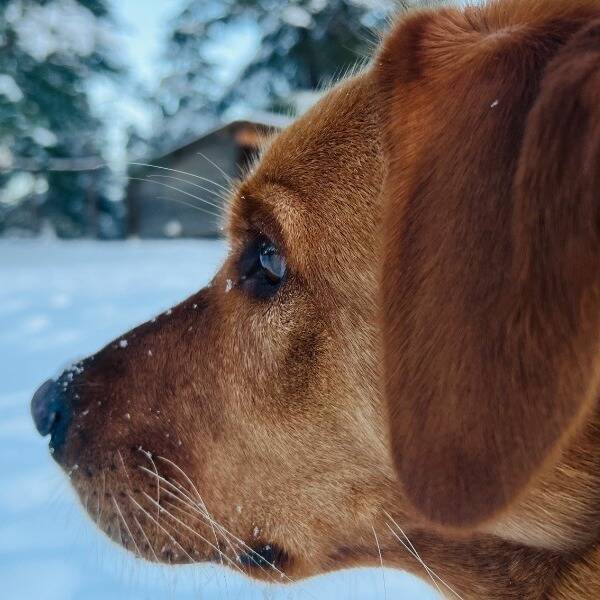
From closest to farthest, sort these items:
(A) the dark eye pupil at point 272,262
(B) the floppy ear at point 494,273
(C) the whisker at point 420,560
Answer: (B) the floppy ear at point 494,273
(C) the whisker at point 420,560
(A) the dark eye pupil at point 272,262

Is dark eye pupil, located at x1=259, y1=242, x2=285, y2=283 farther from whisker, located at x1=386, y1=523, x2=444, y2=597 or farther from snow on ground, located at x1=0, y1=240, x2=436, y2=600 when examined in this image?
snow on ground, located at x1=0, y1=240, x2=436, y2=600

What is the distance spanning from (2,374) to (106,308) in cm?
222

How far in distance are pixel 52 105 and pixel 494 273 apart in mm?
23840

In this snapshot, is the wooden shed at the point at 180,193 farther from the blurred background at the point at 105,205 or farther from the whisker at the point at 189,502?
the whisker at the point at 189,502

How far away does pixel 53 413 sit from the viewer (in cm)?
199

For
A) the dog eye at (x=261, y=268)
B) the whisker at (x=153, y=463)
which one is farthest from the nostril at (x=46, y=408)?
the dog eye at (x=261, y=268)

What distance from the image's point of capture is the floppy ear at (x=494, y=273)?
3.54 feet

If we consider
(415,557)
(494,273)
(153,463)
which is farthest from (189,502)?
(494,273)

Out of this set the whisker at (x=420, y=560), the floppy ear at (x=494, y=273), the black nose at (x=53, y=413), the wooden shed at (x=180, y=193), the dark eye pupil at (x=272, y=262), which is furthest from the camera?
the wooden shed at (x=180, y=193)

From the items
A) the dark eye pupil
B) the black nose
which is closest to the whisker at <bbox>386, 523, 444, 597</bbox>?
the dark eye pupil

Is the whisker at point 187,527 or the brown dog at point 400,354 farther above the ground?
the brown dog at point 400,354

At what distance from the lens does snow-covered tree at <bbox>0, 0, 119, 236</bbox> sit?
21781mm

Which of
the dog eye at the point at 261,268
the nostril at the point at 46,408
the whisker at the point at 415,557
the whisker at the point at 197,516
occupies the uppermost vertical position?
the dog eye at the point at 261,268

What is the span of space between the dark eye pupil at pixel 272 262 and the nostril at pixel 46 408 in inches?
31.1
